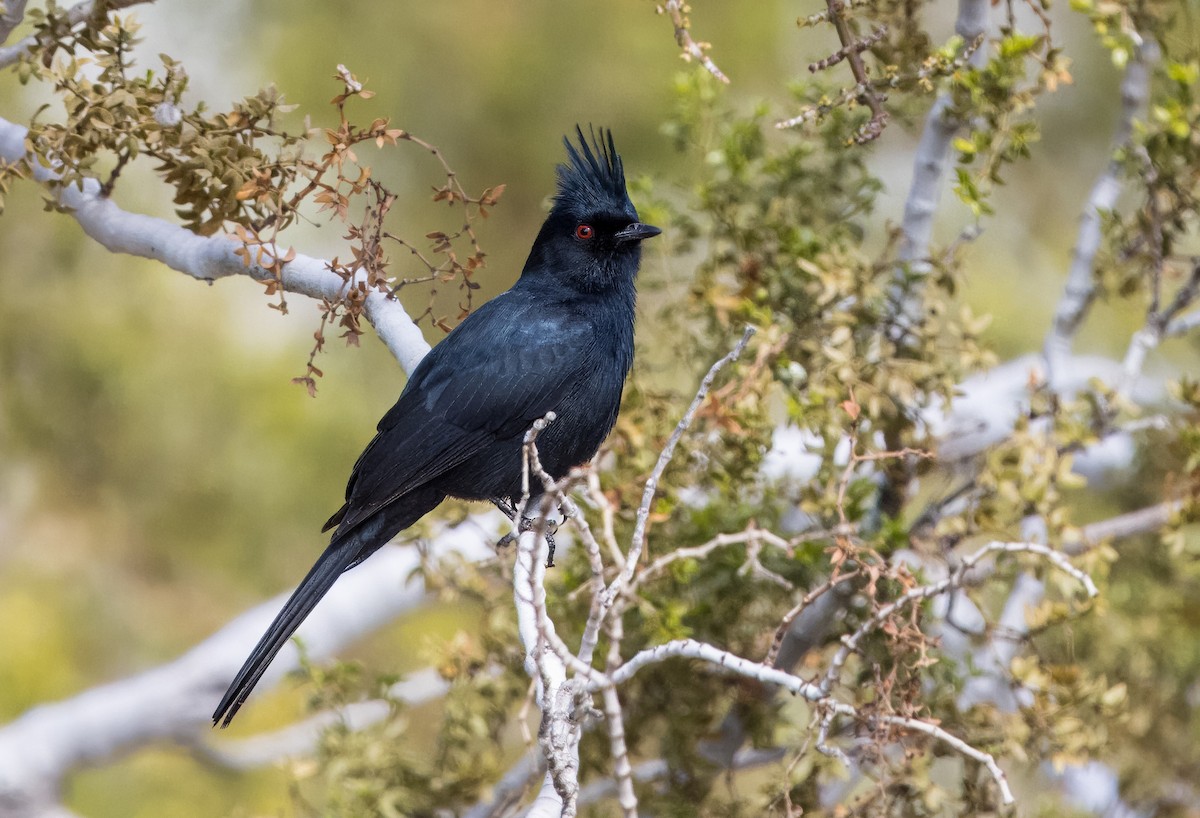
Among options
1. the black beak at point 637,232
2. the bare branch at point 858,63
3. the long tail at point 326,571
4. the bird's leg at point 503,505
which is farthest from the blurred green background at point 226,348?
A: the bare branch at point 858,63

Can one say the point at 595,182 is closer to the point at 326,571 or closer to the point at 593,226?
the point at 593,226

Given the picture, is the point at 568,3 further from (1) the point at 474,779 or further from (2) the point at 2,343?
(1) the point at 474,779

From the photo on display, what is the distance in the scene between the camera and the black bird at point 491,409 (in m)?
3.50

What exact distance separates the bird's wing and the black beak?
349mm

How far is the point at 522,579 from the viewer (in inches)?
107

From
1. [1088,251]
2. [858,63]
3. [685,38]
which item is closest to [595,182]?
[685,38]

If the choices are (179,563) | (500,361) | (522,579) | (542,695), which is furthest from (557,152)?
(542,695)

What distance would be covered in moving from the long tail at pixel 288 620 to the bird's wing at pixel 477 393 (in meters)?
0.11

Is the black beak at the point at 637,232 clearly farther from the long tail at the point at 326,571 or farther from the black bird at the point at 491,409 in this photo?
the long tail at the point at 326,571

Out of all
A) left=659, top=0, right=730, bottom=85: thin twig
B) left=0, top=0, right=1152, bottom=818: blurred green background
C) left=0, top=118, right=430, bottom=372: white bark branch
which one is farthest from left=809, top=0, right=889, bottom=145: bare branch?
left=0, top=0, right=1152, bottom=818: blurred green background

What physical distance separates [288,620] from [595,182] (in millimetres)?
1653

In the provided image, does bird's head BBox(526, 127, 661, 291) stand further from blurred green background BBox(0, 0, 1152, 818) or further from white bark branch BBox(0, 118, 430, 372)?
blurred green background BBox(0, 0, 1152, 818)

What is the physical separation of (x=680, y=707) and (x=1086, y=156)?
8200 millimetres

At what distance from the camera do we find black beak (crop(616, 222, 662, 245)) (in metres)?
3.74
